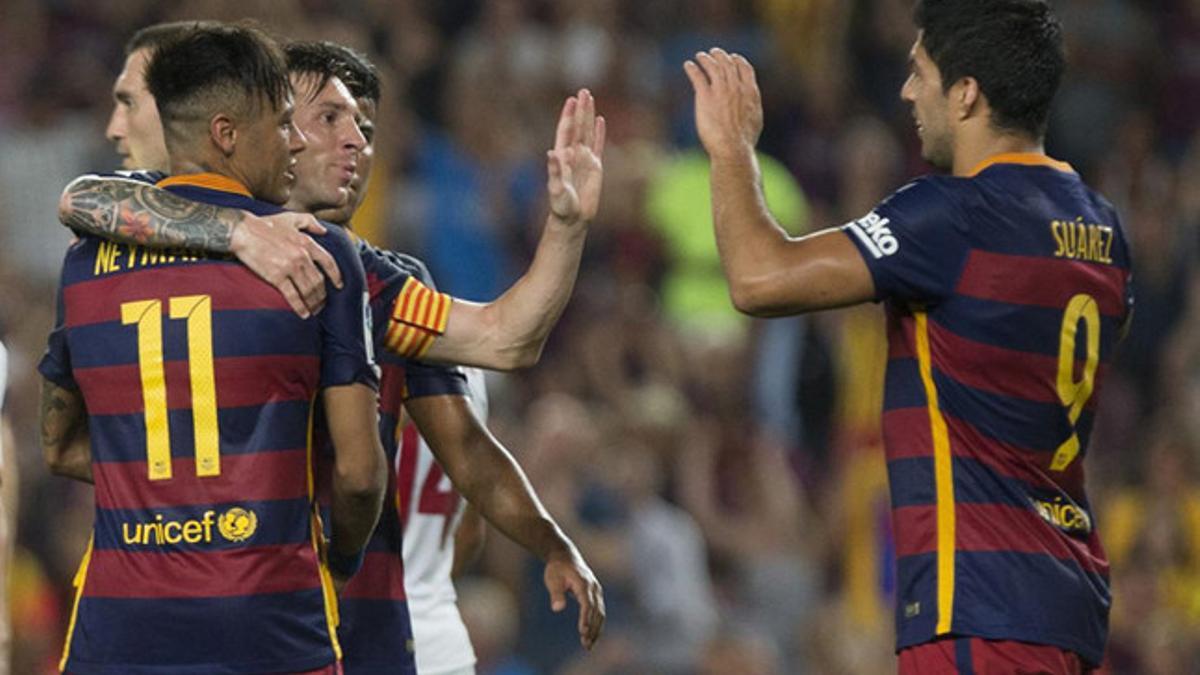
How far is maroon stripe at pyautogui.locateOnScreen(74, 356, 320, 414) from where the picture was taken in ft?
15.0

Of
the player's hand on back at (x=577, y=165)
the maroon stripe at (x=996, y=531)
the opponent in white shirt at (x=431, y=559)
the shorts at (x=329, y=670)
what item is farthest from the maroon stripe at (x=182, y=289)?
the maroon stripe at (x=996, y=531)

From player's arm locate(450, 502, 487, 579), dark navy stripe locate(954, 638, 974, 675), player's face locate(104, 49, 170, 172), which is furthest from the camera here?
player's arm locate(450, 502, 487, 579)

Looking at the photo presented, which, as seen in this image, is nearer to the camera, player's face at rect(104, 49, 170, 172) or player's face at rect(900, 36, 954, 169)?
player's face at rect(900, 36, 954, 169)

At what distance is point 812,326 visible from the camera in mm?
11516

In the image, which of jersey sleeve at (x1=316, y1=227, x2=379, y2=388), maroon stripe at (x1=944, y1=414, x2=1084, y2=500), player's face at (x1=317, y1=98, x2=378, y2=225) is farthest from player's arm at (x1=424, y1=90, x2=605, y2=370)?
maroon stripe at (x1=944, y1=414, x2=1084, y2=500)

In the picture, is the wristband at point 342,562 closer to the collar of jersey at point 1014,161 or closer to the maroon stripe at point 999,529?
the maroon stripe at point 999,529

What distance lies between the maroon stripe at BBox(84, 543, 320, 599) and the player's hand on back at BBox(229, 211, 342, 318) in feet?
1.70

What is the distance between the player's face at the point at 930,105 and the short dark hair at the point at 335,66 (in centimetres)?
141

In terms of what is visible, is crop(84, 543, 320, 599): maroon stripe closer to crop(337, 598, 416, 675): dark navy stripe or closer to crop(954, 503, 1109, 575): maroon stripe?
crop(337, 598, 416, 675): dark navy stripe

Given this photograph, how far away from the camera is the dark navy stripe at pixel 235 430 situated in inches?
180

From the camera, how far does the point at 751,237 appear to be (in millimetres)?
5086

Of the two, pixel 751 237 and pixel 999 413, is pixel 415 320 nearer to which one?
pixel 751 237

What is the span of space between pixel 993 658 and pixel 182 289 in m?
1.95

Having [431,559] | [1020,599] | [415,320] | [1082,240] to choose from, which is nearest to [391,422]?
[415,320]
